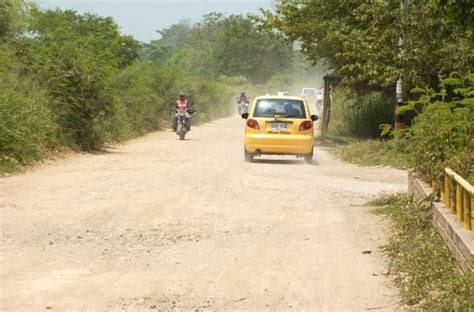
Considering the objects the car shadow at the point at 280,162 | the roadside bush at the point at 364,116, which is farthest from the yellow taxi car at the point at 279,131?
the roadside bush at the point at 364,116

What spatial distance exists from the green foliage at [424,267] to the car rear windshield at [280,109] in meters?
10.7

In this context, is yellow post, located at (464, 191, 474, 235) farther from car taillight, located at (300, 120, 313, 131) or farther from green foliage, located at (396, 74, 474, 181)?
car taillight, located at (300, 120, 313, 131)

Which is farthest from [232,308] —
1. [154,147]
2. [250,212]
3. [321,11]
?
[321,11]

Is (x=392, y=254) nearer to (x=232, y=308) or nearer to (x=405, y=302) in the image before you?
(x=405, y=302)

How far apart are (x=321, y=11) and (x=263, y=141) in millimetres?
9434

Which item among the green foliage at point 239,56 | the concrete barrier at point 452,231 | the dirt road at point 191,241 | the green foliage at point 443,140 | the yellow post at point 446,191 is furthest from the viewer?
the green foliage at point 239,56

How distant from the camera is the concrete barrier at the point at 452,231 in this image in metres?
7.07

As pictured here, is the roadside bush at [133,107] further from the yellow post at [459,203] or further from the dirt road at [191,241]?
the yellow post at [459,203]

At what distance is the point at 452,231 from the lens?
319 inches

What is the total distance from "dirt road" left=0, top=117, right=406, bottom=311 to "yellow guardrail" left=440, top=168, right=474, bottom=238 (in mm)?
899

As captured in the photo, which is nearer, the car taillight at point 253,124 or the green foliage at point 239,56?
the car taillight at point 253,124

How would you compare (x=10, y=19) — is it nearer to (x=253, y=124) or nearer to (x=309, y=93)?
(x=253, y=124)

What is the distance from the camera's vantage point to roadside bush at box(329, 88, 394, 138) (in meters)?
34.7

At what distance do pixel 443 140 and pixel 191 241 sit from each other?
3.12m
